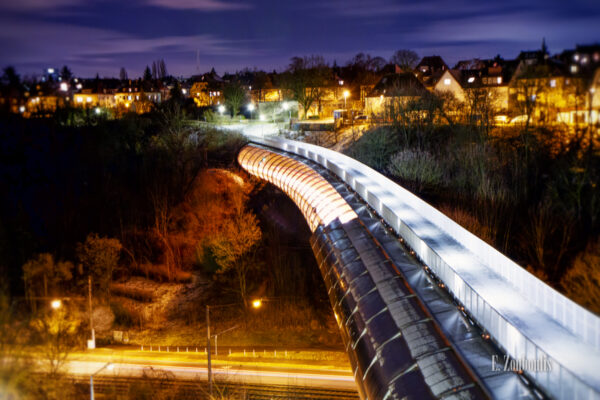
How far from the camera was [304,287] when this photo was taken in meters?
29.6

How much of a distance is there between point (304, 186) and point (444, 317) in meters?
14.5

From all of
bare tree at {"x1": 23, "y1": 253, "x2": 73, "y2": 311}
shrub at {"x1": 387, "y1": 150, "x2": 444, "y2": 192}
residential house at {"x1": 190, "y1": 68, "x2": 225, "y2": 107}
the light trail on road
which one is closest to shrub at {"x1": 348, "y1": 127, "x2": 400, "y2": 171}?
shrub at {"x1": 387, "y1": 150, "x2": 444, "y2": 192}

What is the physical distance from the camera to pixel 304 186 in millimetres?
22375

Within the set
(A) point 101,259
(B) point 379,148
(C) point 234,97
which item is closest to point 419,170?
(B) point 379,148

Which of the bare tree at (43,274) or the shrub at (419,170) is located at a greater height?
the shrub at (419,170)

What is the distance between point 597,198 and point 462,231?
11215 mm

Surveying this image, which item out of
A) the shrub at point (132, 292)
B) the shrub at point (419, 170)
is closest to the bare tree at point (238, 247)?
the shrub at point (132, 292)

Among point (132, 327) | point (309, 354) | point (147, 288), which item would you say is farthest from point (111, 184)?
point (309, 354)

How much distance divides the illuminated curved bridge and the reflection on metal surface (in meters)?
1.94

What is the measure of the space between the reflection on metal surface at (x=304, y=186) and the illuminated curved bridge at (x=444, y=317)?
1937 millimetres

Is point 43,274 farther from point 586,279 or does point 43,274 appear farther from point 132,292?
point 586,279

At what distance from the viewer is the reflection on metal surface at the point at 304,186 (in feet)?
57.0

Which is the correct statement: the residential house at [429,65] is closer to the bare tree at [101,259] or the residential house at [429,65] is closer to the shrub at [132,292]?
the bare tree at [101,259]

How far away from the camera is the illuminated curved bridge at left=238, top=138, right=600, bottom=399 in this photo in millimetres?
6266
